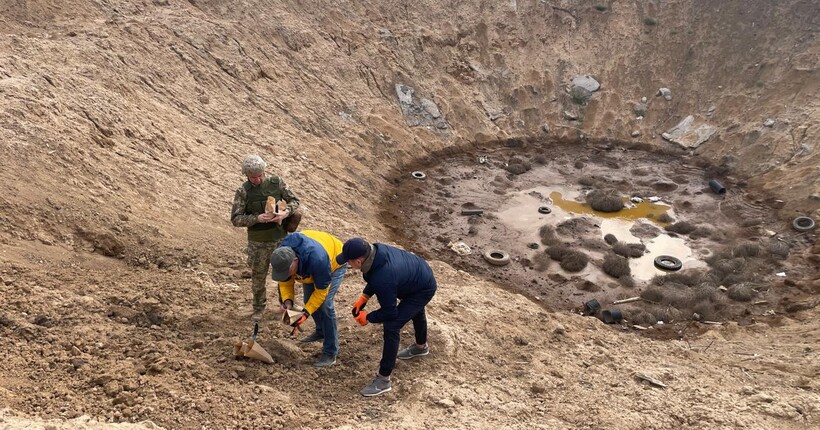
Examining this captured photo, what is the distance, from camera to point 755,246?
41.4 feet

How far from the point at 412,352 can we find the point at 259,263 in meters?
2.02

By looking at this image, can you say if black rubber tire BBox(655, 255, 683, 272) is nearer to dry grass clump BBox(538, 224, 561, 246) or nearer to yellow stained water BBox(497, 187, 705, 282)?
yellow stained water BBox(497, 187, 705, 282)

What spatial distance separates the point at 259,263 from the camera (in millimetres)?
5910

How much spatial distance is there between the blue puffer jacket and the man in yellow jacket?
0.39 meters

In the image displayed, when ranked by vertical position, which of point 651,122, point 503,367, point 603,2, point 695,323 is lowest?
point 503,367

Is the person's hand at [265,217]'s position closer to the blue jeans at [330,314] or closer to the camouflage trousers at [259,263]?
the camouflage trousers at [259,263]

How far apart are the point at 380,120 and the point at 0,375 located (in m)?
14.2

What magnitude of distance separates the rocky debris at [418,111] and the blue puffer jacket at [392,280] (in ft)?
44.8

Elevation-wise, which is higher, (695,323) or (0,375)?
(695,323)

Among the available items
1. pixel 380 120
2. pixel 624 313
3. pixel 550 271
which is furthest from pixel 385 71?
pixel 624 313

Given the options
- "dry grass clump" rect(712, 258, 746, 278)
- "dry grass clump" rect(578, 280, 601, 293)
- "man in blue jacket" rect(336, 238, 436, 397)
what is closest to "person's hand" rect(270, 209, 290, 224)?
"man in blue jacket" rect(336, 238, 436, 397)

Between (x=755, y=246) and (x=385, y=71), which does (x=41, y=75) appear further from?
(x=755, y=246)

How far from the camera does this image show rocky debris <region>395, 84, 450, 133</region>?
18.6m

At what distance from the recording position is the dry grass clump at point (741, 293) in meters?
10.9
